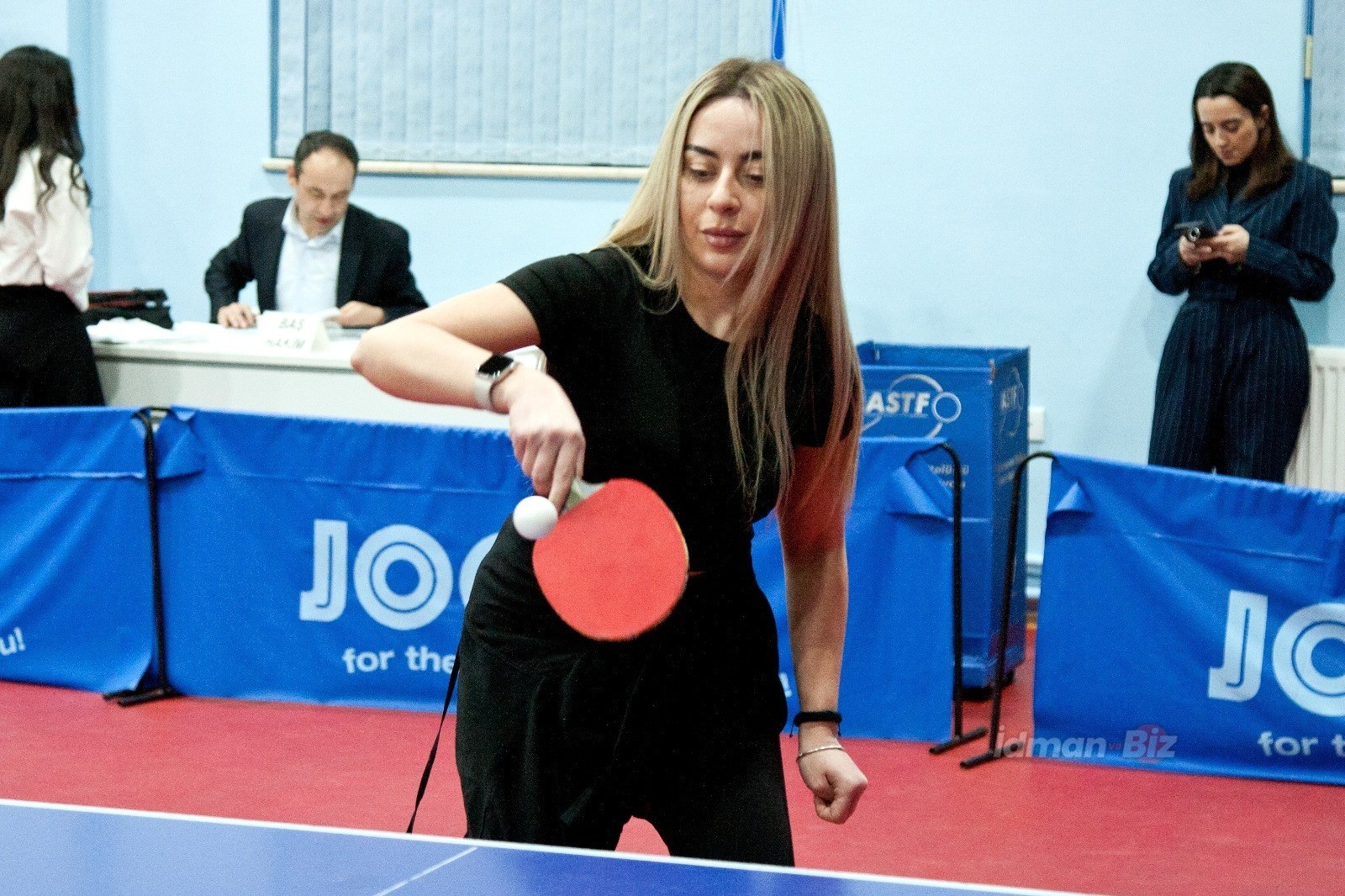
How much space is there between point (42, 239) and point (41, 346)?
0.34m

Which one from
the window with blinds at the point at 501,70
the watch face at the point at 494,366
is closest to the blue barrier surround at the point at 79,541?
the window with blinds at the point at 501,70

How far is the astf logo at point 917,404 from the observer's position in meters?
5.05

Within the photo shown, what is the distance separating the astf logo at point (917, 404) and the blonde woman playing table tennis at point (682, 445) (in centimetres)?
318

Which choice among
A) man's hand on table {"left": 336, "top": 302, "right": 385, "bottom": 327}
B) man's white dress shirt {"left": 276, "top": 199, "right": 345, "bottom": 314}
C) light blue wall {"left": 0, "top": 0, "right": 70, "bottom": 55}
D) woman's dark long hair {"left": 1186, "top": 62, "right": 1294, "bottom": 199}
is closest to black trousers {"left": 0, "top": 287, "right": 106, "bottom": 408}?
man's hand on table {"left": 336, "top": 302, "right": 385, "bottom": 327}

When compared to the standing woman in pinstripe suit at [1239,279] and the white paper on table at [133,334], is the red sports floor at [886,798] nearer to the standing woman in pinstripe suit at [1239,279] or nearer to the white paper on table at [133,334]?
the white paper on table at [133,334]

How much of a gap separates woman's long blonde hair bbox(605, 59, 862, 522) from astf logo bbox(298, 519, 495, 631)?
2.77 metres

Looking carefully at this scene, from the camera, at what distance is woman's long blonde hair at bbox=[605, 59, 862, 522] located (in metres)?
1.77

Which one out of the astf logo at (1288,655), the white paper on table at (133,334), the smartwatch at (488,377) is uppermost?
the smartwatch at (488,377)

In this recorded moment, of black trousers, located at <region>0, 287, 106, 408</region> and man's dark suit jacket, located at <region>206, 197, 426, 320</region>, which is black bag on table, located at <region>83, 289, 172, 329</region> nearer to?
man's dark suit jacket, located at <region>206, 197, 426, 320</region>

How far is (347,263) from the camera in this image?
6203 millimetres

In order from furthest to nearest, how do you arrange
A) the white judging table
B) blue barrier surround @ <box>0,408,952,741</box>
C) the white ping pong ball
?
the white judging table
blue barrier surround @ <box>0,408,952,741</box>
the white ping pong ball

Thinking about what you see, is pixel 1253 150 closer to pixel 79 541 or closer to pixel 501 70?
pixel 501 70

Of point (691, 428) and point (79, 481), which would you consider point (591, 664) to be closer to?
point (691, 428)

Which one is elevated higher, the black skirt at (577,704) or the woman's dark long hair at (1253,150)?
Result: the woman's dark long hair at (1253,150)
